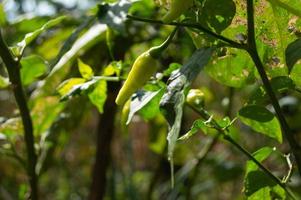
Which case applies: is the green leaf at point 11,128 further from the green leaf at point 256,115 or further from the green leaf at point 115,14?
the green leaf at point 256,115

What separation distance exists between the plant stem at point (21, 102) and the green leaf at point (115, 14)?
138mm

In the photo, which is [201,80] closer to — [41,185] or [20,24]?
[41,185]


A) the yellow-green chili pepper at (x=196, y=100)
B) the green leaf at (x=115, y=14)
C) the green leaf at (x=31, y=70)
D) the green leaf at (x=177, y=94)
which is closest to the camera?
the green leaf at (x=177, y=94)

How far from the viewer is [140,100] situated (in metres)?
0.72

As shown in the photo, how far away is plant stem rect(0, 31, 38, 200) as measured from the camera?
84cm

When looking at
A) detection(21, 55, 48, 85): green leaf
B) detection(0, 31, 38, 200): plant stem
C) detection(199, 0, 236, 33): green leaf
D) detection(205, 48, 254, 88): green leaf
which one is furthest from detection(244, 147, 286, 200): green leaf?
detection(21, 55, 48, 85): green leaf

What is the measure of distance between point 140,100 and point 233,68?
170 millimetres

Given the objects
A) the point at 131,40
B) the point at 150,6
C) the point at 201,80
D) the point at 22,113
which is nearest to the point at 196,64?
the point at 22,113

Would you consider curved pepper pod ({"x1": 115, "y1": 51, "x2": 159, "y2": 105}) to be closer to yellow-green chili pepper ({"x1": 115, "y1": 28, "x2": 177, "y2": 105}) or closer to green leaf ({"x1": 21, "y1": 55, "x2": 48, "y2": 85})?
yellow-green chili pepper ({"x1": 115, "y1": 28, "x2": 177, "y2": 105})

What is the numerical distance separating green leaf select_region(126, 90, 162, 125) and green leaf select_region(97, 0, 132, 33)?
0.11 meters

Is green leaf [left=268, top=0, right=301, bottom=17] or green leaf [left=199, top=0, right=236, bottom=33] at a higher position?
green leaf [left=268, top=0, right=301, bottom=17]

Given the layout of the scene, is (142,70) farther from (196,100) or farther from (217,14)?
(196,100)

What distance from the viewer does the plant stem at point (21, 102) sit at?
0.84m

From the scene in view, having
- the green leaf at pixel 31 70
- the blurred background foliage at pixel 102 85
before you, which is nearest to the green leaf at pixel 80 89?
the blurred background foliage at pixel 102 85
